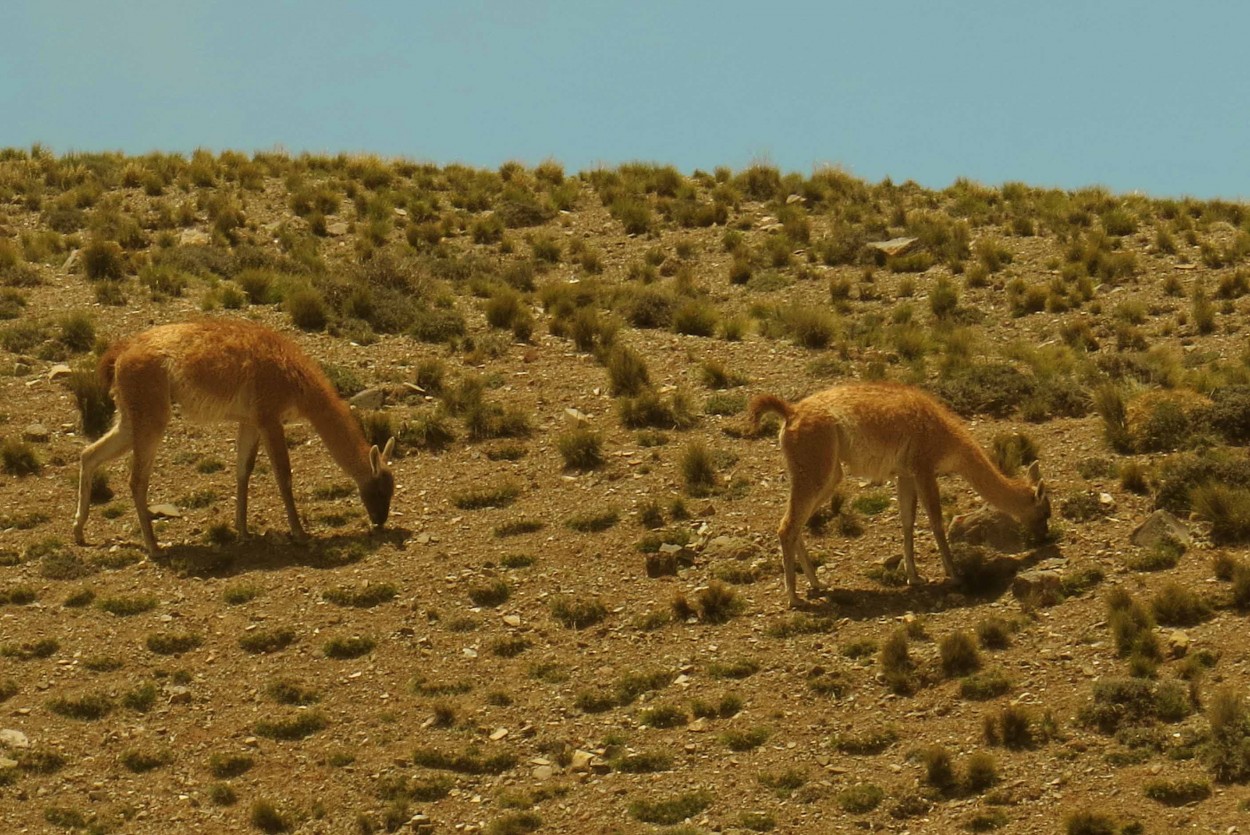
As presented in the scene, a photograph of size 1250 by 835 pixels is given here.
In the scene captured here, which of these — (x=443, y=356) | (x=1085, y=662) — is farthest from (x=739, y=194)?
(x=1085, y=662)

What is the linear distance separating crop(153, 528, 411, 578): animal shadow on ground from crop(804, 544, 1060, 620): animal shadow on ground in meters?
4.81

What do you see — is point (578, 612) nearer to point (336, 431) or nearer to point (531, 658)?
point (531, 658)

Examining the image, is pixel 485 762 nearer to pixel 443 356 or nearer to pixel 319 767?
pixel 319 767

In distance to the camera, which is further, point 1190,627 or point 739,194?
point 739,194

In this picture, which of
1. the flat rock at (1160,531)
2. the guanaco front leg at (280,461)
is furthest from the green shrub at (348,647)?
the flat rock at (1160,531)

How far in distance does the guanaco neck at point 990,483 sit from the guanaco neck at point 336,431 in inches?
250

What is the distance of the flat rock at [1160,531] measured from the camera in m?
15.7

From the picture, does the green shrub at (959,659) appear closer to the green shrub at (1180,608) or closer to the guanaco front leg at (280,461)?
the green shrub at (1180,608)

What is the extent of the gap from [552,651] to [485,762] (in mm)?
2048

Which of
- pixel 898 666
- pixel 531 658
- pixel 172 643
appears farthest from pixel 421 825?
pixel 898 666

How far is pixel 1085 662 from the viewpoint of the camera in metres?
13.8

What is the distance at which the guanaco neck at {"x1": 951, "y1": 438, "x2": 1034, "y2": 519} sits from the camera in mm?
16109

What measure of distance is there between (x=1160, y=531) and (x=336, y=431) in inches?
337

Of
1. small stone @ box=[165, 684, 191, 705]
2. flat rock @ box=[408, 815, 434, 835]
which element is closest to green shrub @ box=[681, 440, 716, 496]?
small stone @ box=[165, 684, 191, 705]
